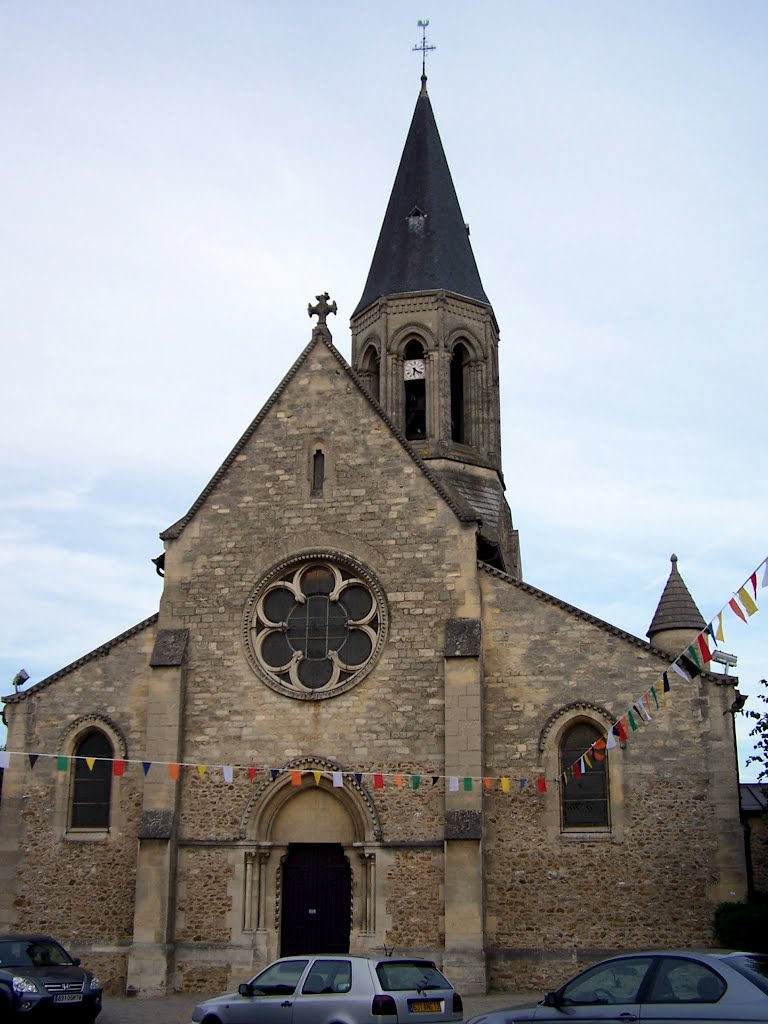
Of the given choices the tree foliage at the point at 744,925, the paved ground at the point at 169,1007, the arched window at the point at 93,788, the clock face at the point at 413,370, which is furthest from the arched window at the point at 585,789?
the clock face at the point at 413,370

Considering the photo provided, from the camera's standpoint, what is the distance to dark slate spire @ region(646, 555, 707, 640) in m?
24.2

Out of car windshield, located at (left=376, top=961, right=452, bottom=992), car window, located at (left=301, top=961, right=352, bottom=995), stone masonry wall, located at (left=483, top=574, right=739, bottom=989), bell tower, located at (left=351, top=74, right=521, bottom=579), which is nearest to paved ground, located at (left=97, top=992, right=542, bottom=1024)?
stone masonry wall, located at (left=483, top=574, right=739, bottom=989)

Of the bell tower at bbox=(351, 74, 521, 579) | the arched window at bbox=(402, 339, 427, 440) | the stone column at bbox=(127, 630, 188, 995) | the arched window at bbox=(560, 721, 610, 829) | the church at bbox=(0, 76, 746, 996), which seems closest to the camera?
the church at bbox=(0, 76, 746, 996)

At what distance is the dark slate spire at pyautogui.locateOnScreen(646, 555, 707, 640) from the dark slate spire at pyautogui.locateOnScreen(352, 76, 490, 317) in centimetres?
1123

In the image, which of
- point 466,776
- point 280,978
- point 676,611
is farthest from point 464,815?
point 280,978

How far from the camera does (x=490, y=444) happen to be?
31.4m

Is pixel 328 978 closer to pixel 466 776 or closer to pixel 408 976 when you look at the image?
pixel 408 976

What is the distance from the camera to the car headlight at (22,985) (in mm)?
15938

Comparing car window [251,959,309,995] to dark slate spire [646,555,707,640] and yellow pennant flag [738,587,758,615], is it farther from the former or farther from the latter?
dark slate spire [646,555,707,640]

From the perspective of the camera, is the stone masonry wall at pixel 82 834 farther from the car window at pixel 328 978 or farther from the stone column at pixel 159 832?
the car window at pixel 328 978

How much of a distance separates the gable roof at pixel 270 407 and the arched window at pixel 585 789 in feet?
16.0

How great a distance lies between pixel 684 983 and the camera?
10758 millimetres

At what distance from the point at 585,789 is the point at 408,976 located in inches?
353

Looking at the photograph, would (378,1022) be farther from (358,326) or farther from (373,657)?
(358,326)
